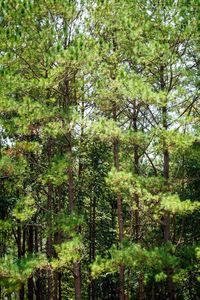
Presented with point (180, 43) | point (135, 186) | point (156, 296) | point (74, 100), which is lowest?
point (156, 296)

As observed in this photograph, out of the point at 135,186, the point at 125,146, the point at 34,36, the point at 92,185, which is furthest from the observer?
the point at 92,185

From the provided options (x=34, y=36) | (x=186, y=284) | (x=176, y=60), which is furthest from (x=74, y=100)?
(x=186, y=284)

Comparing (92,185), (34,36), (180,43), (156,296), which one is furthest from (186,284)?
(34,36)

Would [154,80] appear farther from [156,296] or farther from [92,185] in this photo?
[156,296]

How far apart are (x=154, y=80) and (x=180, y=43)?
1347 mm

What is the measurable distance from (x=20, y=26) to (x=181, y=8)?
4.16 metres

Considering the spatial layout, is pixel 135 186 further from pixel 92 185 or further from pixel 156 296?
pixel 156 296

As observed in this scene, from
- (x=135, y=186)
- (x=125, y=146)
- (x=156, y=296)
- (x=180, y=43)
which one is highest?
(x=180, y=43)

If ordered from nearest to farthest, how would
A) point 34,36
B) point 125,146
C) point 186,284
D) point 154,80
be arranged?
point 34,36 → point 154,80 → point 125,146 → point 186,284

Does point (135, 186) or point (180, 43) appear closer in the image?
point (135, 186)

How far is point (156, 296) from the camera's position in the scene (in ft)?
68.0

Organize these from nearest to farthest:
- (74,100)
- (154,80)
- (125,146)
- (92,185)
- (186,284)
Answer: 1. (154,80)
2. (74,100)
3. (125,146)
4. (92,185)
5. (186,284)

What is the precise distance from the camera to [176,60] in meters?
10.4

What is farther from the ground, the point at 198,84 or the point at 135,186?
the point at 198,84
